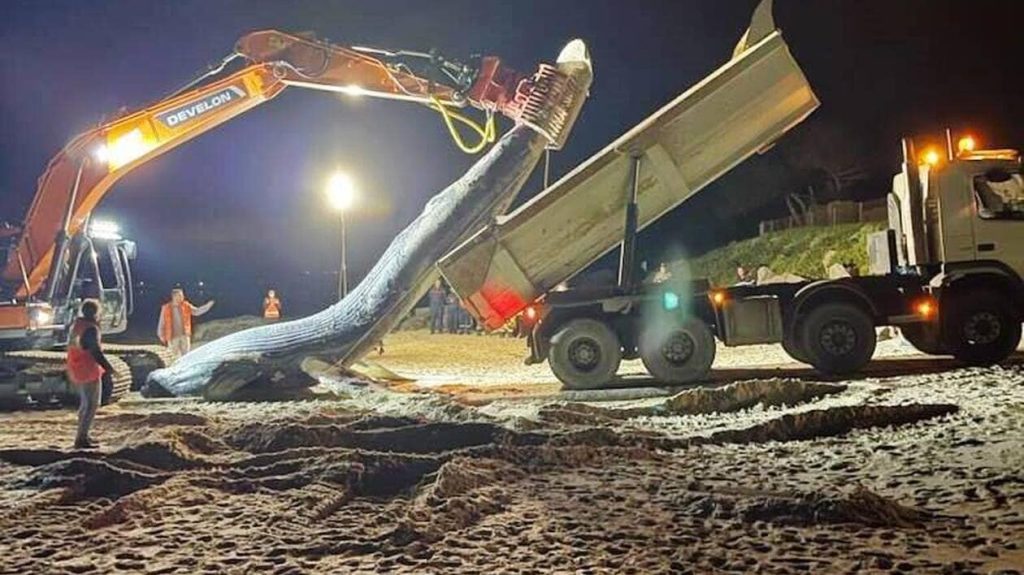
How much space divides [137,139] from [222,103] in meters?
1.27

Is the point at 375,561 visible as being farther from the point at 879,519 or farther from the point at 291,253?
the point at 291,253

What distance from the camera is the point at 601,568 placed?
423cm

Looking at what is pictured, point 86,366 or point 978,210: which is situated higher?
point 978,210

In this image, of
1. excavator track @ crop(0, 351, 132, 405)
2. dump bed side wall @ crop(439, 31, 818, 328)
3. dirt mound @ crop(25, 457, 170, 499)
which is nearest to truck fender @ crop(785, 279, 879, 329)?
dump bed side wall @ crop(439, 31, 818, 328)

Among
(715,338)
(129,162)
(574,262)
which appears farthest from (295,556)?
(129,162)

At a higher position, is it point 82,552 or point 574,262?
point 574,262

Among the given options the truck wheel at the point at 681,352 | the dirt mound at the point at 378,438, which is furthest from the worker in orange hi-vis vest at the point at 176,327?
the truck wheel at the point at 681,352

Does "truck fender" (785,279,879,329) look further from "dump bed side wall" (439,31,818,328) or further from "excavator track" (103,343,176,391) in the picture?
"excavator track" (103,343,176,391)

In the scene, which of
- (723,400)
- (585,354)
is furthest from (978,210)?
(585,354)

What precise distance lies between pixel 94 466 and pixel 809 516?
5157 mm

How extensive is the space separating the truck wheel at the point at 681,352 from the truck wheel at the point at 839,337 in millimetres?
1274

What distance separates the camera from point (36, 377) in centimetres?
A: 1147

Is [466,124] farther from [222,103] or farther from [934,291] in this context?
[934,291]

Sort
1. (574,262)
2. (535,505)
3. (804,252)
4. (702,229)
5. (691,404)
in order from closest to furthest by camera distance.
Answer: (535,505), (691,404), (574,262), (804,252), (702,229)
